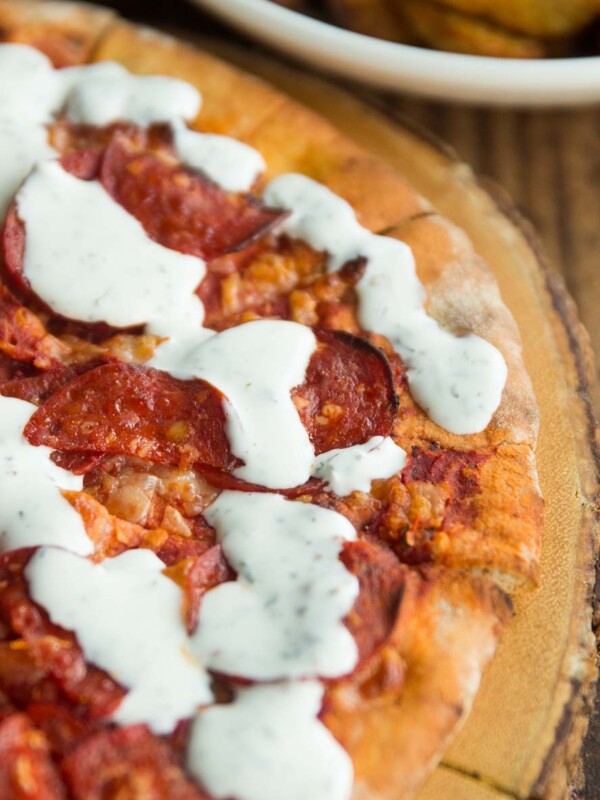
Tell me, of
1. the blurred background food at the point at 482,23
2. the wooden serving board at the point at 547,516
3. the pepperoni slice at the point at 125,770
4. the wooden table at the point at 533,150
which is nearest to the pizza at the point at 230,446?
the pepperoni slice at the point at 125,770

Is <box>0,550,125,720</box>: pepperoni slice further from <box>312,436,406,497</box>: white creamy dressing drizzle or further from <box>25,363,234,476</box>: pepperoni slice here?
<box>312,436,406,497</box>: white creamy dressing drizzle

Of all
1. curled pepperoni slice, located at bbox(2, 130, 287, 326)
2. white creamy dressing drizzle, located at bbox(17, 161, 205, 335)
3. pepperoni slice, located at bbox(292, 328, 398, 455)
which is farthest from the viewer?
curled pepperoni slice, located at bbox(2, 130, 287, 326)

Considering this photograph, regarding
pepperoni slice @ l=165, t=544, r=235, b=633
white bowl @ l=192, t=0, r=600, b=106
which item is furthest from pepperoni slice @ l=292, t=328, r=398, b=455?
white bowl @ l=192, t=0, r=600, b=106

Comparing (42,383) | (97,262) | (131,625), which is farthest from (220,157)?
(131,625)

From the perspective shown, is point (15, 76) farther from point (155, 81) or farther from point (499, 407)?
point (499, 407)

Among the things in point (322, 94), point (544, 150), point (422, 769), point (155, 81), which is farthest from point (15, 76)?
point (422, 769)

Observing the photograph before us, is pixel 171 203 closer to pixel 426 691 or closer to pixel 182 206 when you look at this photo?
pixel 182 206
